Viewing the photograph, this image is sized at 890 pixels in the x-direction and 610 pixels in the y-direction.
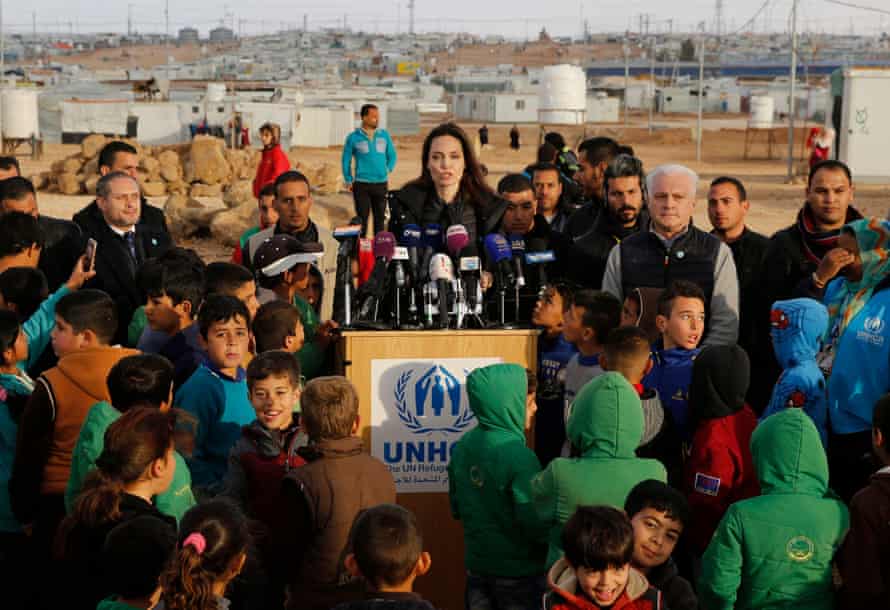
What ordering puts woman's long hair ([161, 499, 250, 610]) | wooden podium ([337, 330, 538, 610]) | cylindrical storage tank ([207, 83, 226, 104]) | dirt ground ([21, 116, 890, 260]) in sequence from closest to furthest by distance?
woman's long hair ([161, 499, 250, 610]) < wooden podium ([337, 330, 538, 610]) < dirt ground ([21, 116, 890, 260]) < cylindrical storage tank ([207, 83, 226, 104])

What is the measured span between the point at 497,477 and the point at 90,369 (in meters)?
1.81

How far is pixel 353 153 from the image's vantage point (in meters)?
17.9

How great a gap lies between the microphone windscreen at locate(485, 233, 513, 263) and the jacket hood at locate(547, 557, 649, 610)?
7.44ft

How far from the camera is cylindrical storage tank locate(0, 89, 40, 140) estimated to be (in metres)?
41.8

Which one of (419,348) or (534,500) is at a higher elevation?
(419,348)

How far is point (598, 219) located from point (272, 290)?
1.98 m

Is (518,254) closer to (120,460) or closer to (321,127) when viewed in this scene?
(120,460)

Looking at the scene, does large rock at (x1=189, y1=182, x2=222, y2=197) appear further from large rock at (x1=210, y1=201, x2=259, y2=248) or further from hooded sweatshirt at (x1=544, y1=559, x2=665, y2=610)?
hooded sweatshirt at (x1=544, y1=559, x2=665, y2=610)

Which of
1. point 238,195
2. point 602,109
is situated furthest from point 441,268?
point 602,109

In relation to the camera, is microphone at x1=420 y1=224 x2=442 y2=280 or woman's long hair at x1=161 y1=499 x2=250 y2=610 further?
microphone at x1=420 y1=224 x2=442 y2=280

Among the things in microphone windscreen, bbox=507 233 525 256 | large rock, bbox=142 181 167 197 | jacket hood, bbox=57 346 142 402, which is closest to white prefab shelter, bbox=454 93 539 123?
large rock, bbox=142 181 167 197

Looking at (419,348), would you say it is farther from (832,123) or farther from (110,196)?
(832,123)

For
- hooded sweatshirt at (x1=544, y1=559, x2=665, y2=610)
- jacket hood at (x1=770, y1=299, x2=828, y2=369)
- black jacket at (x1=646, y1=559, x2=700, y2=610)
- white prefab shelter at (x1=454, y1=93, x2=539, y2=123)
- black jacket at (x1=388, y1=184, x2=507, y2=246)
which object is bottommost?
black jacket at (x1=646, y1=559, x2=700, y2=610)

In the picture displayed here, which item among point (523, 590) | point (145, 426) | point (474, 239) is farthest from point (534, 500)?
point (474, 239)
